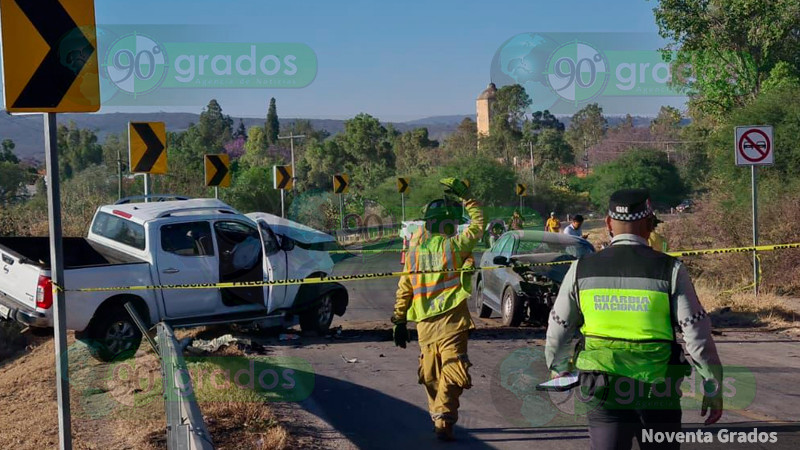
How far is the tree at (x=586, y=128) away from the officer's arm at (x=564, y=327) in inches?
3637

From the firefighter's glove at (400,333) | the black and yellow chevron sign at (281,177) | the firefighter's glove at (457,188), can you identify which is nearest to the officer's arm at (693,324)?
the firefighter's glove at (457,188)

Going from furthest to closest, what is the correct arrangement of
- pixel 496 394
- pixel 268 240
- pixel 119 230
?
1. pixel 268 240
2. pixel 119 230
3. pixel 496 394

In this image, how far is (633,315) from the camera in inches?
171

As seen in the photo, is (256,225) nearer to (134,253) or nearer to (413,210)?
(134,253)

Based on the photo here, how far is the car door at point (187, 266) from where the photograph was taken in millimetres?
11312

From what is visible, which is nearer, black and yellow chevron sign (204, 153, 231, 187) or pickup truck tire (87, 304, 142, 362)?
pickup truck tire (87, 304, 142, 362)

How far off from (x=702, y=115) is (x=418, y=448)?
29719 mm

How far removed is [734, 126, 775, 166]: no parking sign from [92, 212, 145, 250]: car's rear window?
903 centimetres

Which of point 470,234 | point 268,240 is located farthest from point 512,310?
point 470,234

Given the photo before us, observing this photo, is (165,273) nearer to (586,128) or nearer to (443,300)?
(443,300)

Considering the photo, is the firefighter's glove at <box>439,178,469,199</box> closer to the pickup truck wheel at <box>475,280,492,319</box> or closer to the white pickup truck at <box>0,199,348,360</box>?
the white pickup truck at <box>0,199,348,360</box>

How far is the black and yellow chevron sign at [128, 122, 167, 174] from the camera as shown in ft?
43.4

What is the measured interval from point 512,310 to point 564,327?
8702mm

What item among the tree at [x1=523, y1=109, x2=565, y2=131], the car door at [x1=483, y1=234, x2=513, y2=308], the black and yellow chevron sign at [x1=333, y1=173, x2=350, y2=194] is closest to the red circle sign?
the car door at [x1=483, y1=234, x2=513, y2=308]
